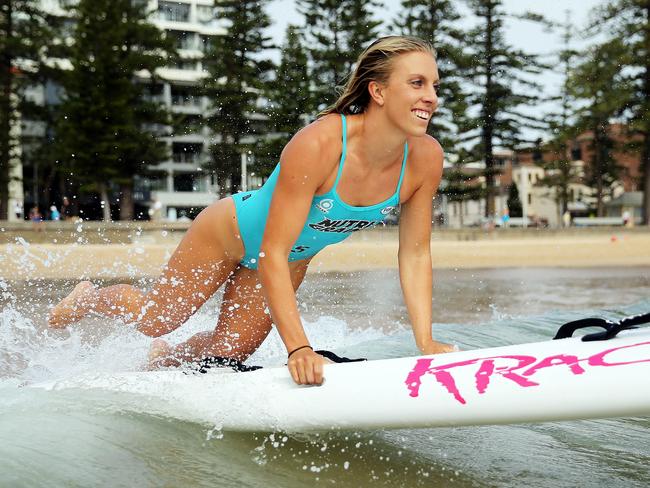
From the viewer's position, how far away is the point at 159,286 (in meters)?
3.38

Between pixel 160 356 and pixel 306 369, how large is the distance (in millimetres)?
1233

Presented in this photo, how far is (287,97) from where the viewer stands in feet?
88.0

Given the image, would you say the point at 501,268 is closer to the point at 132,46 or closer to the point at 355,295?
the point at 355,295

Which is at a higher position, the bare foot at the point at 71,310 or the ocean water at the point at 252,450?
the bare foot at the point at 71,310

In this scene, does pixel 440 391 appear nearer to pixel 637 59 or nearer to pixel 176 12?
pixel 637 59

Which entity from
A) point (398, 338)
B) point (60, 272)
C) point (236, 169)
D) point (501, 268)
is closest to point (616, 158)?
point (236, 169)

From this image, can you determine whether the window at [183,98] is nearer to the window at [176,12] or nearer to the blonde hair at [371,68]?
the window at [176,12]

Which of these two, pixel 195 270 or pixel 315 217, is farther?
pixel 195 270

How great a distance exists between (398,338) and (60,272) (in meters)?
9.93

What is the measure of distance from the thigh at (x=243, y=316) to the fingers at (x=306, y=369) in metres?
0.85

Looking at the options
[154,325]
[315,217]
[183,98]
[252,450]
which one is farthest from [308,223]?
[183,98]

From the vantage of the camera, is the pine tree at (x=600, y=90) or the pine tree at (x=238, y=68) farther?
the pine tree at (x=600, y=90)

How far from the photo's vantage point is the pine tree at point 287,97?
25.7 meters

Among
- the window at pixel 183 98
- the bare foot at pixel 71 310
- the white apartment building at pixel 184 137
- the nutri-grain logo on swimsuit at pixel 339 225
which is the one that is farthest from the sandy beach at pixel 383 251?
the window at pixel 183 98
